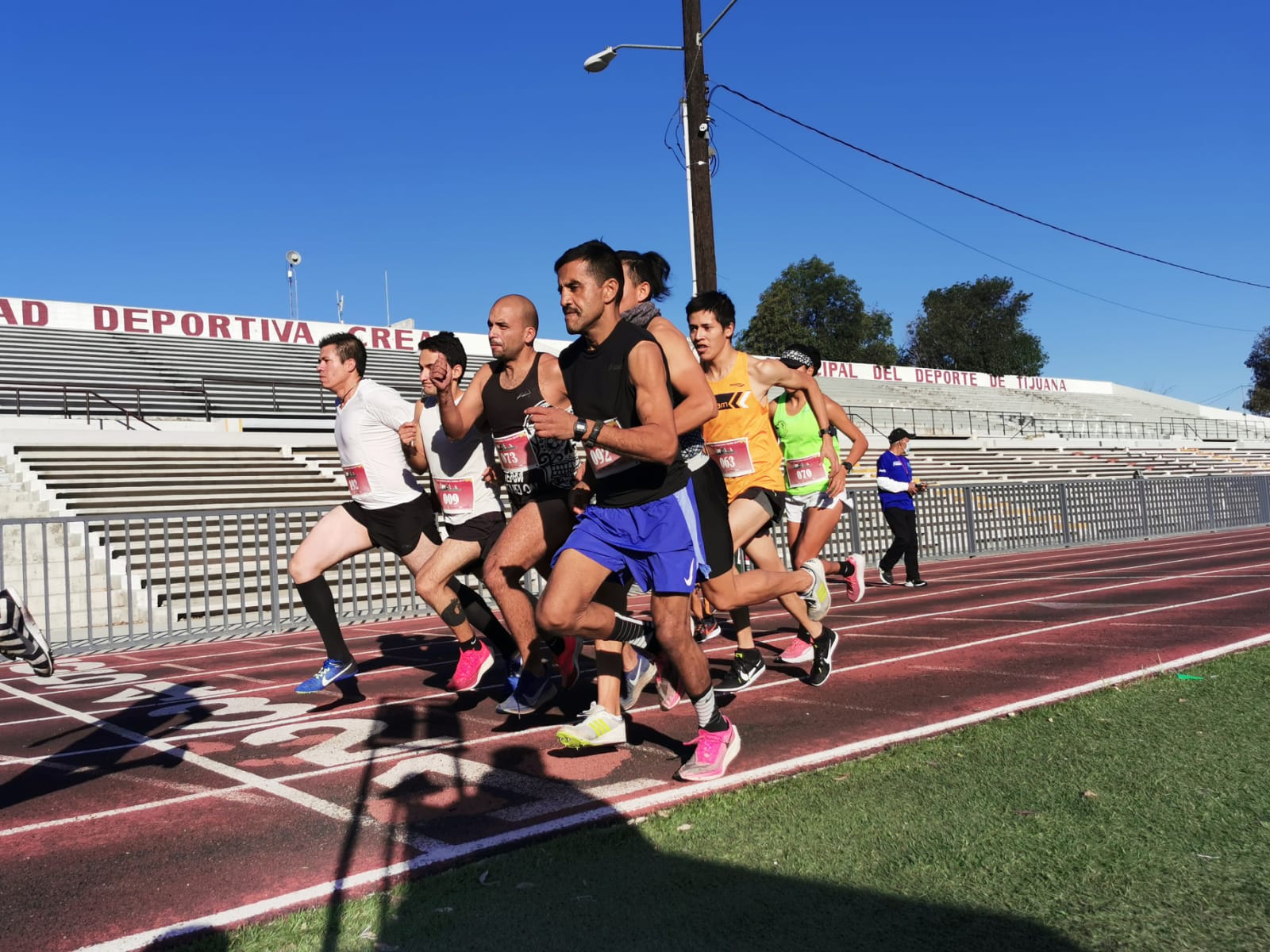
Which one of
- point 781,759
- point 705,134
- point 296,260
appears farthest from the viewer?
point 296,260

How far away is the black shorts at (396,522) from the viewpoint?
6.26 m

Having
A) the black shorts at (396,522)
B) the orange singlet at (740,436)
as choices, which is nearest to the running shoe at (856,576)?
the orange singlet at (740,436)

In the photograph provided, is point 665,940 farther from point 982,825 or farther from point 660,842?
point 982,825

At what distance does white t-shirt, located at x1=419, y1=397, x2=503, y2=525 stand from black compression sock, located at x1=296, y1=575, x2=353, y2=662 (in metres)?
0.83

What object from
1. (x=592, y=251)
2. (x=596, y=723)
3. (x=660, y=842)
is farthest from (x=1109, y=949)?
(x=592, y=251)

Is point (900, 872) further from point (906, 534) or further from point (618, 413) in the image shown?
point (906, 534)

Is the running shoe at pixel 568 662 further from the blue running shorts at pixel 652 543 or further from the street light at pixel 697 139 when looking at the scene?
the street light at pixel 697 139

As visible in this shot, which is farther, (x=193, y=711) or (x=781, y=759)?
(x=193, y=711)

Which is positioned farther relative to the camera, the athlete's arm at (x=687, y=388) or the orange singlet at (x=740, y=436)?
the orange singlet at (x=740, y=436)

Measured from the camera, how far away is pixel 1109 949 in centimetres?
Answer: 231

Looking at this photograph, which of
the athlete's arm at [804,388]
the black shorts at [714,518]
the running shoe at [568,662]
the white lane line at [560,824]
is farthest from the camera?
the athlete's arm at [804,388]

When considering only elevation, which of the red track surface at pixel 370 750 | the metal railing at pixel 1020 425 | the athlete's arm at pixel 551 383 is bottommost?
the red track surface at pixel 370 750

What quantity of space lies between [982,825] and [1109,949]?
0.89 meters

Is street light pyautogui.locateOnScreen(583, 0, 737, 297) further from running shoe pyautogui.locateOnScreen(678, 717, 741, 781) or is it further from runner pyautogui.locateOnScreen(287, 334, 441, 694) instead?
running shoe pyautogui.locateOnScreen(678, 717, 741, 781)
